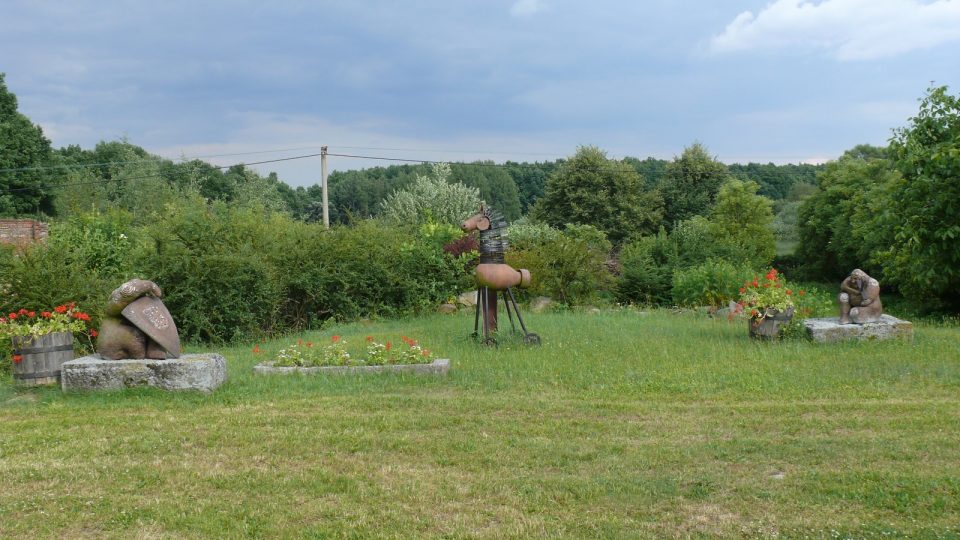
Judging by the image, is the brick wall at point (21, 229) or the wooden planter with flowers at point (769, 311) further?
the brick wall at point (21, 229)

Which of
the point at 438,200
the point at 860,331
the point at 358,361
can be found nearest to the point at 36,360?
the point at 358,361

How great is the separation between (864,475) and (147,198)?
38.3 meters

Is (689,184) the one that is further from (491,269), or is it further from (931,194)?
(491,269)

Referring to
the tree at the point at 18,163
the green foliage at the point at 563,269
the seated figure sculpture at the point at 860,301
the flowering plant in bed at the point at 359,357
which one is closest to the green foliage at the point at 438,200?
the tree at the point at 18,163

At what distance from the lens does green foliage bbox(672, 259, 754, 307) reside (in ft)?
54.3

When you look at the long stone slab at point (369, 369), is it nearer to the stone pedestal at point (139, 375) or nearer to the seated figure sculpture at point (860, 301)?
the stone pedestal at point (139, 375)

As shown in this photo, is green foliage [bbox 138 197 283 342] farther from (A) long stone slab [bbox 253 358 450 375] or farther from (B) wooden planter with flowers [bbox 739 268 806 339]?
(B) wooden planter with flowers [bbox 739 268 806 339]

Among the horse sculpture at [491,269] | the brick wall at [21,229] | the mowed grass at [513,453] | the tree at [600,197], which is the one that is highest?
the tree at [600,197]

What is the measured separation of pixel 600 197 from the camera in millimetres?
37188

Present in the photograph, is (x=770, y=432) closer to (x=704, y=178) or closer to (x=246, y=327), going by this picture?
(x=246, y=327)

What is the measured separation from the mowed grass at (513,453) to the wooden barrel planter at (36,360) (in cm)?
32

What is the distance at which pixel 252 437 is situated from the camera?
6.02 m

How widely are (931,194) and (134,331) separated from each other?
633 inches

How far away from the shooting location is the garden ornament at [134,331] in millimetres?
7859
